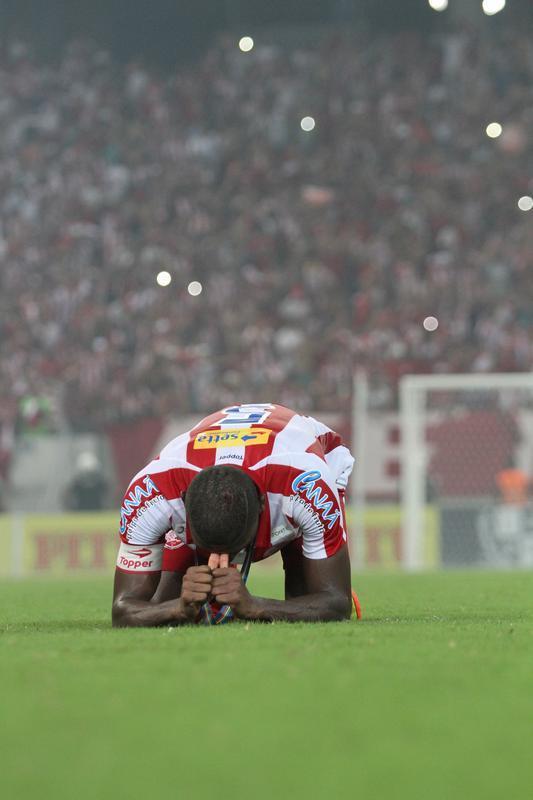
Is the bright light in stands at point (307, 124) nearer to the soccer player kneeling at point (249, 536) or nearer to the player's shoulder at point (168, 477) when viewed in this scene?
the soccer player kneeling at point (249, 536)

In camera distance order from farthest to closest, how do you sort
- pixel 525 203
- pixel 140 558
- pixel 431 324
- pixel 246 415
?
pixel 525 203
pixel 431 324
pixel 246 415
pixel 140 558

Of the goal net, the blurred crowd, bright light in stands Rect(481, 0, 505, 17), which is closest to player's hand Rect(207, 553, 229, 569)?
the goal net

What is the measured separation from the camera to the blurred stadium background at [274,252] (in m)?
17.0

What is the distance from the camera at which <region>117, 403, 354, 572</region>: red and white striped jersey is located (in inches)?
198

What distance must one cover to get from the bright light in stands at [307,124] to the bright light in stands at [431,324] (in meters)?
5.77

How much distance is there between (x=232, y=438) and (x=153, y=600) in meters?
0.84

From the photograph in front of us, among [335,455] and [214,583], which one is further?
[335,455]

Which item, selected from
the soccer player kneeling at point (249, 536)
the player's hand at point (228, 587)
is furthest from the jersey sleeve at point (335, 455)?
the player's hand at point (228, 587)

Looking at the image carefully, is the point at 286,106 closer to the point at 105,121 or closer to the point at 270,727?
the point at 105,121

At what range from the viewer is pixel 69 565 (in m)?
17.5

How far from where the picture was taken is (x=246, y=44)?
2514 cm

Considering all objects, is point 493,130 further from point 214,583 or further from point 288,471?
point 214,583

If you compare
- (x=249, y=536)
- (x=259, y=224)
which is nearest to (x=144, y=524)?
(x=249, y=536)

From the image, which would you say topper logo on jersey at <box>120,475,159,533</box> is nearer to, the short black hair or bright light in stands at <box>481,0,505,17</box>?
the short black hair
